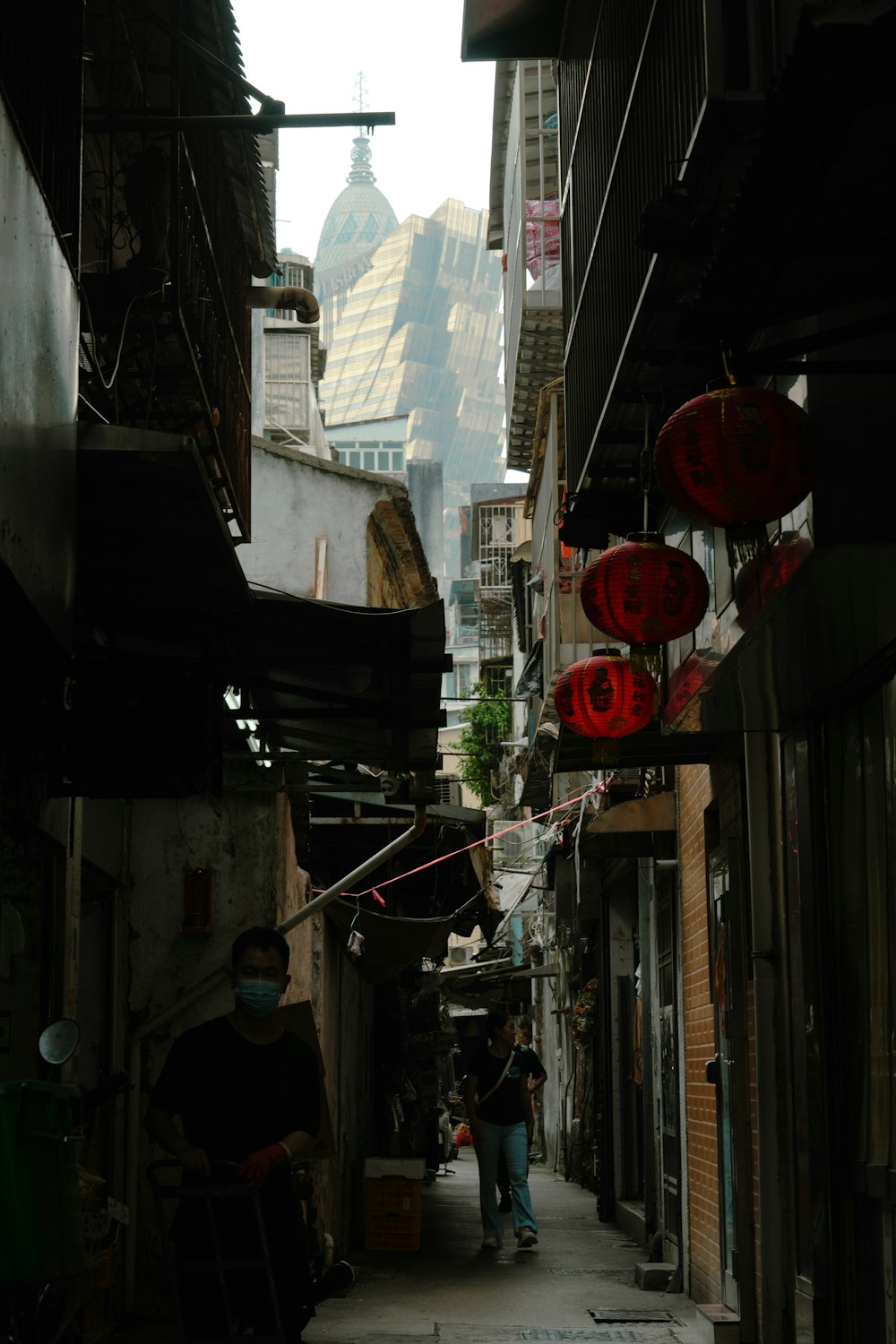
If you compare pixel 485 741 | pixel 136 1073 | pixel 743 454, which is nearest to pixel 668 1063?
pixel 136 1073

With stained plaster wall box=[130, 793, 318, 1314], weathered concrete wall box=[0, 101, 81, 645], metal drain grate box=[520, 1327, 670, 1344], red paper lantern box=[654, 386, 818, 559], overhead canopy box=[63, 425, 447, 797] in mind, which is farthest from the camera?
stained plaster wall box=[130, 793, 318, 1314]

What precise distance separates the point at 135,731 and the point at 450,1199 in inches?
620

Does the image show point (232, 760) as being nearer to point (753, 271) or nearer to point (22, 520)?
point (22, 520)

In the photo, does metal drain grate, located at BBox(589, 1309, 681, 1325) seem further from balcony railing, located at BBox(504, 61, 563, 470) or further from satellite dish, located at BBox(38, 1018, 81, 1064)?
balcony railing, located at BBox(504, 61, 563, 470)

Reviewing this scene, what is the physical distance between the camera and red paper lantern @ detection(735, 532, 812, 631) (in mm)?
5691

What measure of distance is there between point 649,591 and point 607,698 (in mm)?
1652

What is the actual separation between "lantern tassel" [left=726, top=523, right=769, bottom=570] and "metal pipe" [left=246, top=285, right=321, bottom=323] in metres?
6.14

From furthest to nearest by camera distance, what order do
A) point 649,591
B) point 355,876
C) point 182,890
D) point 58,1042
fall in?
1. point 355,876
2. point 182,890
3. point 649,591
4. point 58,1042

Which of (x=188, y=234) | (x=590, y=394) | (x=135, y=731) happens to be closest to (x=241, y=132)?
(x=188, y=234)

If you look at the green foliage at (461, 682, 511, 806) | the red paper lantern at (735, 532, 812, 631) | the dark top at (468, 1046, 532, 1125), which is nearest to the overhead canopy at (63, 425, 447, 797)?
the red paper lantern at (735, 532, 812, 631)

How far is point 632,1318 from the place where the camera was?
10.2 m

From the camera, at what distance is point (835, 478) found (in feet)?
18.5

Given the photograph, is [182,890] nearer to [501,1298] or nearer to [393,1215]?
[501,1298]

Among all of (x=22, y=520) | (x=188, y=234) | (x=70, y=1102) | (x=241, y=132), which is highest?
(x=241, y=132)
